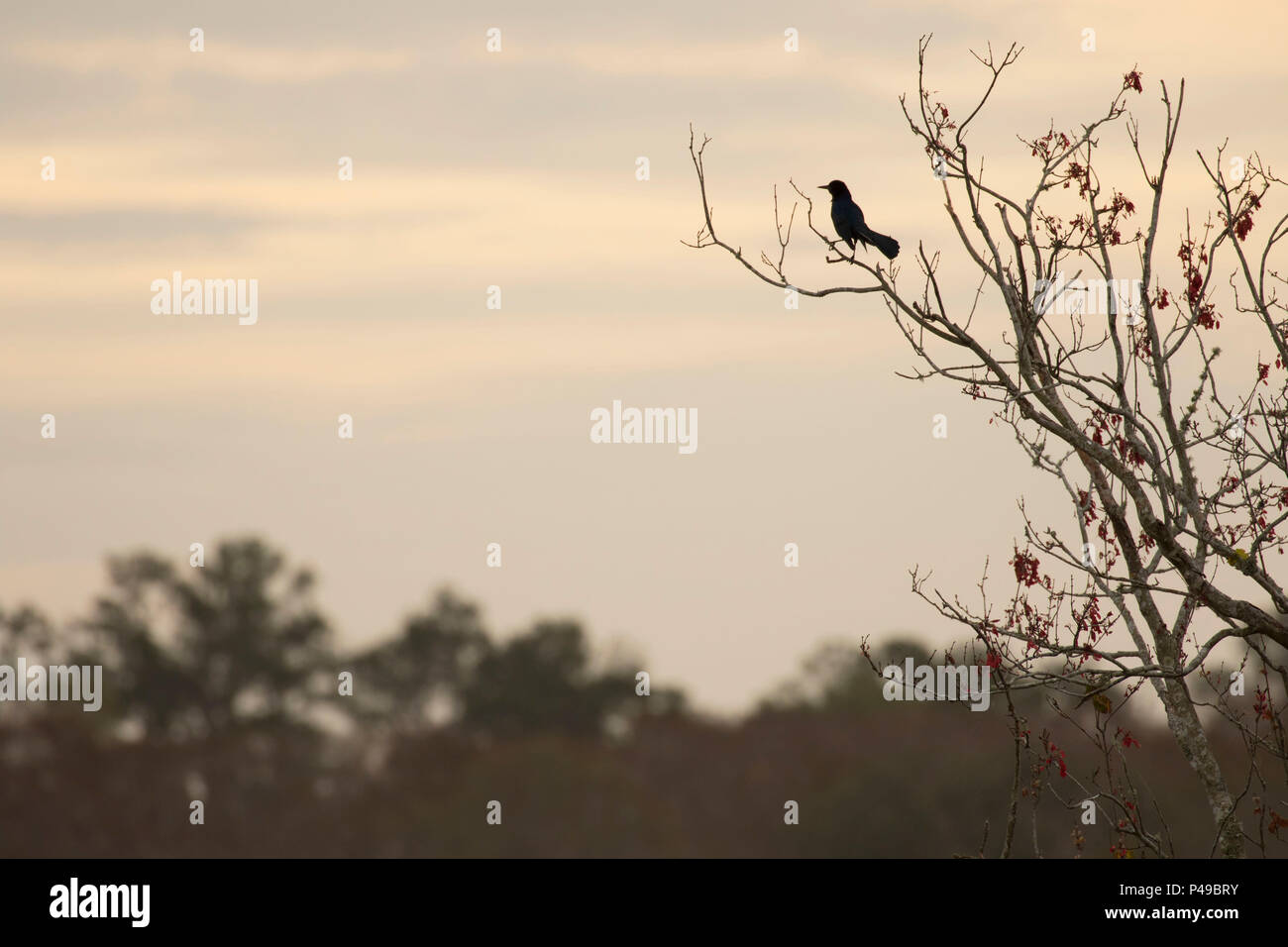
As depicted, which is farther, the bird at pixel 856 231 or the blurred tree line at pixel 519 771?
the blurred tree line at pixel 519 771

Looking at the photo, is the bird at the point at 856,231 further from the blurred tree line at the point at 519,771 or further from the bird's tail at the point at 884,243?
the blurred tree line at the point at 519,771

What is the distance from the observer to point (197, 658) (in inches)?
3563

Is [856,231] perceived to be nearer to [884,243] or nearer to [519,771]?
[884,243]

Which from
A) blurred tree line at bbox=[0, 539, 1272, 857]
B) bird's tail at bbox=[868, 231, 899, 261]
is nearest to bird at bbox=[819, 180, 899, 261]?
bird's tail at bbox=[868, 231, 899, 261]

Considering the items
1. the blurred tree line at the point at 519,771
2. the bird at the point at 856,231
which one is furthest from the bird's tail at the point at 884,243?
the blurred tree line at the point at 519,771

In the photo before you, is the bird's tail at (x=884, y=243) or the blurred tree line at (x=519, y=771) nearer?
the bird's tail at (x=884, y=243)

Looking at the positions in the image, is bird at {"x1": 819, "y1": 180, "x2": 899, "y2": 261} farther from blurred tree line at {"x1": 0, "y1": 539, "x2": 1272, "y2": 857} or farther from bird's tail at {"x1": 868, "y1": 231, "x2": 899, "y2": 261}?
blurred tree line at {"x1": 0, "y1": 539, "x2": 1272, "y2": 857}

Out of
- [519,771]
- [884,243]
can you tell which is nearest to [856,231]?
[884,243]

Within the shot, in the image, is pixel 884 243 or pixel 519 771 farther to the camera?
pixel 519 771

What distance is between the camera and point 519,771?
7006 centimetres

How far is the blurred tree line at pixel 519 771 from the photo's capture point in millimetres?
64875

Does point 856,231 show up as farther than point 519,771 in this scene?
No
